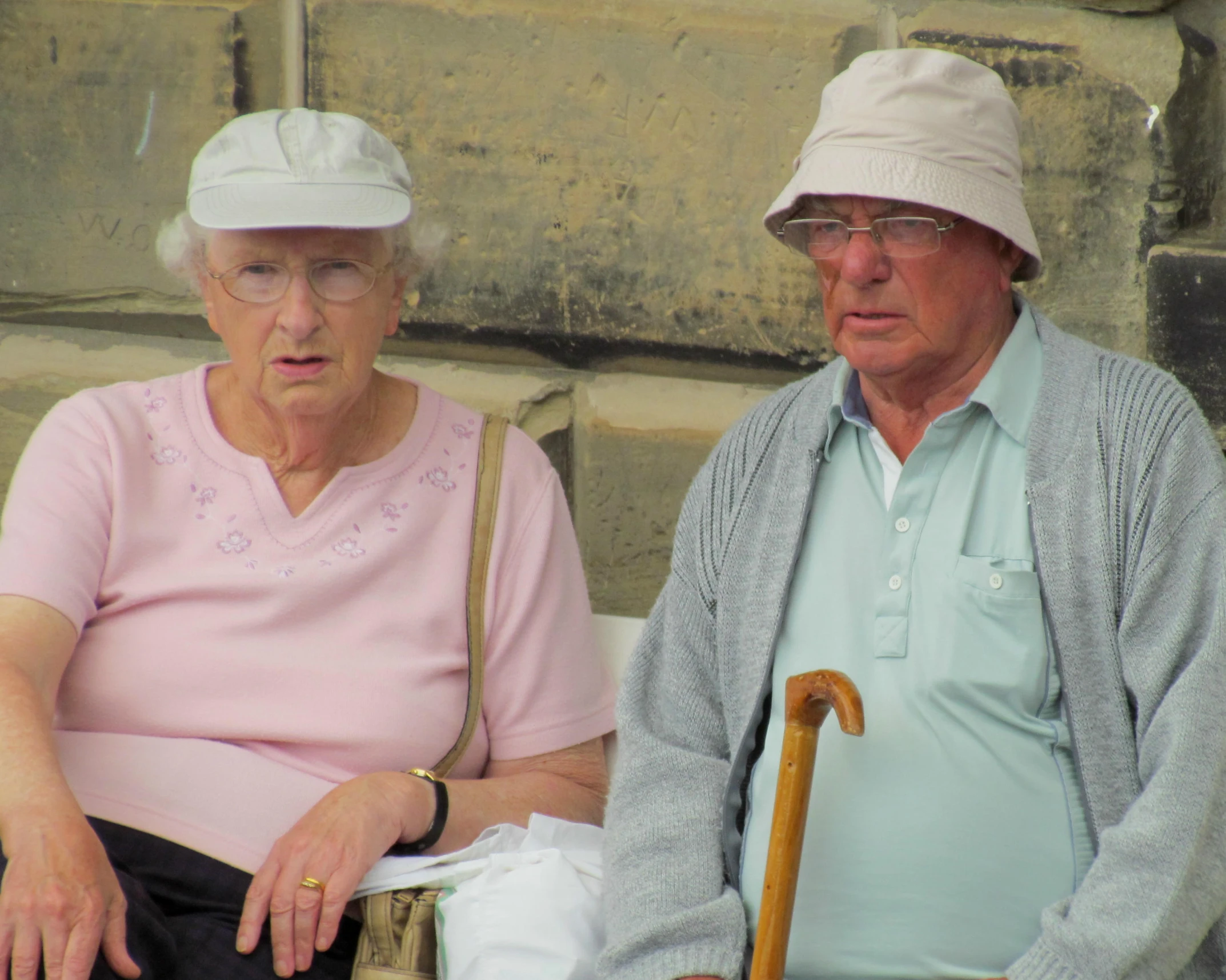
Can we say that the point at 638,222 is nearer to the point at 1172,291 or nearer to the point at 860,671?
the point at 1172,291

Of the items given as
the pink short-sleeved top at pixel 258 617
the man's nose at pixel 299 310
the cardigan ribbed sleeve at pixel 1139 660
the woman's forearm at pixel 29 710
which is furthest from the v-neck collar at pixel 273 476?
the cardigan ribbed sleeve at pixel 1139 660

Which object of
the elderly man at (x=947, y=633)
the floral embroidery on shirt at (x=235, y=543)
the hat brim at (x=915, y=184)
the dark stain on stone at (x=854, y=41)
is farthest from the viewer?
the dark stain on stone at (x=854, y=41)

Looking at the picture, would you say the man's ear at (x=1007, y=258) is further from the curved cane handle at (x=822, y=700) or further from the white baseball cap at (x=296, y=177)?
the white baseball cap at (x=296, y=177)

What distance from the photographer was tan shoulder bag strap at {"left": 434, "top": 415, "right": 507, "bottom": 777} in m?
2.25

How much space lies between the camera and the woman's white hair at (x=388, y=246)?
2.31 meters

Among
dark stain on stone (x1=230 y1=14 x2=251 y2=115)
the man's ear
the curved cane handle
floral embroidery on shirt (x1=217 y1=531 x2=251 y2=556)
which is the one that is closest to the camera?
the curved cane handle

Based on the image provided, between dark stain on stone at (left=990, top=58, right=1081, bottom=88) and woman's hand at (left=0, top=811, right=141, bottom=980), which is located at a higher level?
dark stain on stone at (left=990, top=58, right=1081, bottom=88)

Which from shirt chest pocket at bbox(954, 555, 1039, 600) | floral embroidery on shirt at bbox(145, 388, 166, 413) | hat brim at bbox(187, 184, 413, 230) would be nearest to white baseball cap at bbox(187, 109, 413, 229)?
hat brim at bbox(187, 184, 413, 230)

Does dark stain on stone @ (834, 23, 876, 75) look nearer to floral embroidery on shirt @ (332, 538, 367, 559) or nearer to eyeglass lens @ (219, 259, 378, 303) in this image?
eyeglass lens @ (219, 259, 378, 303)

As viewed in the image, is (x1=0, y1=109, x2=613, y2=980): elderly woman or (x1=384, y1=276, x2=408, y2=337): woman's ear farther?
(x1=384, y1=276, x2=408, y2=337): woman's ear

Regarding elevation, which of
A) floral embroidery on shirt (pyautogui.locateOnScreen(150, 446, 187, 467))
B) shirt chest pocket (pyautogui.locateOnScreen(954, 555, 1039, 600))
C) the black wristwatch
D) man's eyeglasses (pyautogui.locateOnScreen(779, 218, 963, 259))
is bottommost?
the black wristwatch

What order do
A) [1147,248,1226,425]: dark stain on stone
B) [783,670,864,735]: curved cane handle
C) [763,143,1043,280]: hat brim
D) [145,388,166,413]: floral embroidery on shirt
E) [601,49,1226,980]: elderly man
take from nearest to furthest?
[783,670,864,735]: curved cane handle, [601,49,1226,980]: elderly man, [763,143,1043,280]: hat brim, [145,388,166,413]: floral embroidery on shirt, [1147,248,1226,425]: dark stain on stone

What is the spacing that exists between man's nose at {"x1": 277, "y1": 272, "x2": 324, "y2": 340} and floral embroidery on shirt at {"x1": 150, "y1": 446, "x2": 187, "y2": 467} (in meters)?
0.25

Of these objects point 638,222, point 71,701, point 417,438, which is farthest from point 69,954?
point 638,222
